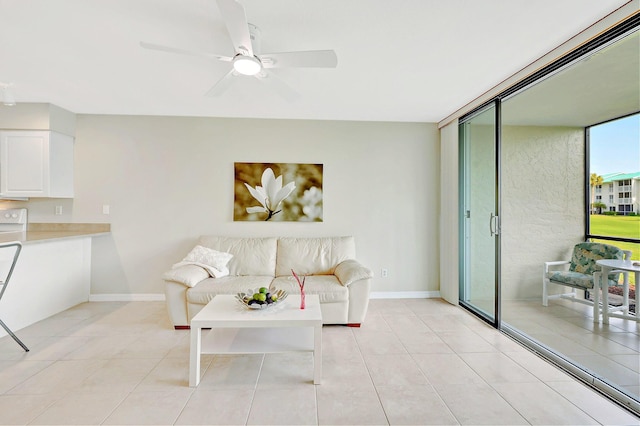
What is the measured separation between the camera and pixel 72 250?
12.2ft

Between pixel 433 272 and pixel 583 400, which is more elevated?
pixel 433 272

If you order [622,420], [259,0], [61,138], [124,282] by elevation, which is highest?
[259,0]

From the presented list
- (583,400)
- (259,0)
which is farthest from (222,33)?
(583,400)

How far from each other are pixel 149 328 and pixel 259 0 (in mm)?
3081

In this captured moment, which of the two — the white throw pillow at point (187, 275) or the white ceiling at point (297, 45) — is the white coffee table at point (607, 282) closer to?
the white ceiling at point (297, 45)

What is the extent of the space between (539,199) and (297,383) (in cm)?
399

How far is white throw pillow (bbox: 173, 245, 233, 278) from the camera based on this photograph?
3.42 metres

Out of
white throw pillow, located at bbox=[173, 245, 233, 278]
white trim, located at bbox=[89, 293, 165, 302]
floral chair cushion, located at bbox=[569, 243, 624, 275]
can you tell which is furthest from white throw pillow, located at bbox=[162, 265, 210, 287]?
floral chair cushion, located at bbox=[569, 243, 624, 275]

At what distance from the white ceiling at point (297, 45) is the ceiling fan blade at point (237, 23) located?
0.81 ft

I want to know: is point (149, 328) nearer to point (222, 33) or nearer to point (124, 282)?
point (124, 282)

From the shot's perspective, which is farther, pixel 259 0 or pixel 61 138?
pixel 61 138

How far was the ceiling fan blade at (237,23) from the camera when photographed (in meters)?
1.52

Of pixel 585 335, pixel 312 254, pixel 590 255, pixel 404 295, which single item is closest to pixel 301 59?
pixel 312 254

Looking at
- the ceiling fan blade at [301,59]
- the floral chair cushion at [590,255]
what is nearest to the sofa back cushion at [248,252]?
the ceiling fan blade at [301,59]
